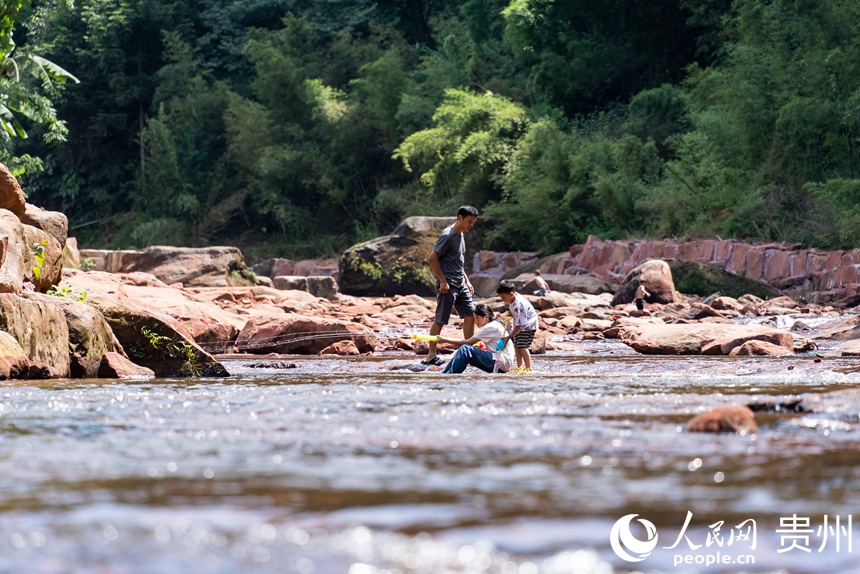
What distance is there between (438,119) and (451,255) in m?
28.2

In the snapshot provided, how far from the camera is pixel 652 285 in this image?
830 inches

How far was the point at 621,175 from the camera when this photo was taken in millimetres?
31531

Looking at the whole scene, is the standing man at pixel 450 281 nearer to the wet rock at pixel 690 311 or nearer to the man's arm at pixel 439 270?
the man's arm at pixel 439 270

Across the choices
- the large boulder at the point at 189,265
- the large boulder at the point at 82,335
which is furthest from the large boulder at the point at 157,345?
the large boulder at the point at 189,265

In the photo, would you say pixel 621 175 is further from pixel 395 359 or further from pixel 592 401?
pixel 592 401

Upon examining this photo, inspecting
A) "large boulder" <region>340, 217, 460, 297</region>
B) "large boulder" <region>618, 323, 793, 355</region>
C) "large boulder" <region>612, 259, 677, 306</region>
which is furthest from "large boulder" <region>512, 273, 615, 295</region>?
"large boulder" <region>618, 323, 793, 355</region>

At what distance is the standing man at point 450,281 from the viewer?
1090 centimetres

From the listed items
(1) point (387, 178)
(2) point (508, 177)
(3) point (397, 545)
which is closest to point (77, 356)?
(3) point (397, 545)

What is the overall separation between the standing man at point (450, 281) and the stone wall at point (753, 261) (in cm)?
1194

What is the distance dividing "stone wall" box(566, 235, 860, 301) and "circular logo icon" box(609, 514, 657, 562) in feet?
62.4

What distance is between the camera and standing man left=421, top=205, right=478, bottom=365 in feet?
35.8

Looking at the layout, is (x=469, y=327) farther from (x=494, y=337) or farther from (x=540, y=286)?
(x=540, y=286)

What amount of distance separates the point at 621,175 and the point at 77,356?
2412 centimetres

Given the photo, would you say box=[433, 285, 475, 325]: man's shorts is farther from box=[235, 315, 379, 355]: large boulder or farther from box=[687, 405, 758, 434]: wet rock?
box=[687, 405, 758, 434]: wet rock
